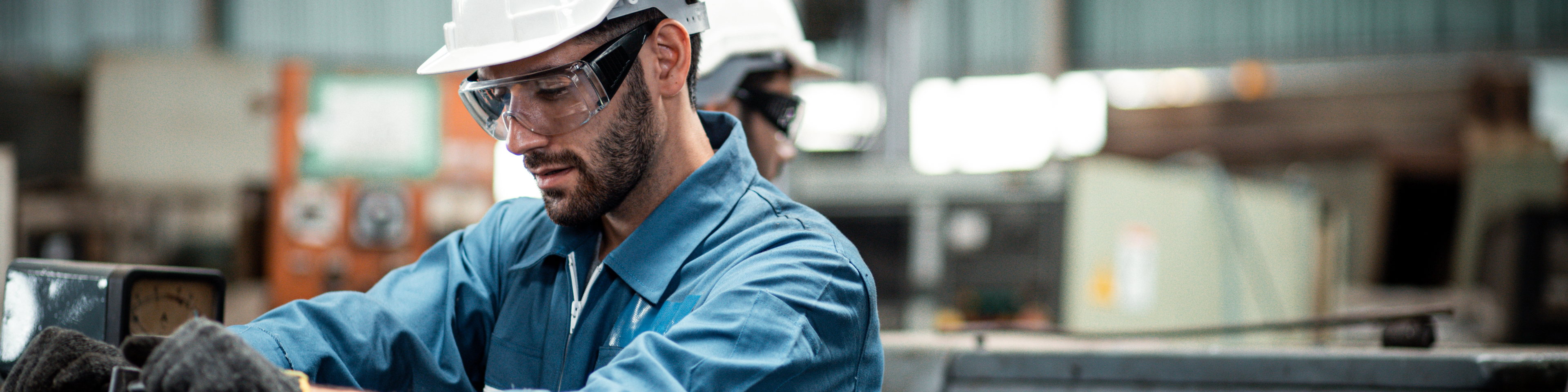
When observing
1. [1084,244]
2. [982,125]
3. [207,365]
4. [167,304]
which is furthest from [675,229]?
[982,125]

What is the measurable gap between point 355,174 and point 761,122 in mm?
4812

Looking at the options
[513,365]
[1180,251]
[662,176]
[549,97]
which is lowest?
[1180,251]

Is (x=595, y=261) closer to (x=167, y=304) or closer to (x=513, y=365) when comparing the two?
(x=513, y=365)

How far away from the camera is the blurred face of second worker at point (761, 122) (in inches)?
105

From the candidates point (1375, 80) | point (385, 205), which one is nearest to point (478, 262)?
point (385, 205)

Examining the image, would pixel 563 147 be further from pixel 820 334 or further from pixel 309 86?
pixel 309 86

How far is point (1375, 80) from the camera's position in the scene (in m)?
9.56

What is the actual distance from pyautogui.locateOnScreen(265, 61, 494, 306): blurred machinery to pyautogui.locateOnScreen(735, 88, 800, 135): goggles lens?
4469mm

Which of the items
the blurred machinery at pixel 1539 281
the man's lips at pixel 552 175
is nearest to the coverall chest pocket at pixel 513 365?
the man's lips at pixel 552 175

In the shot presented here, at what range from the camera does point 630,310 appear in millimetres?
1408

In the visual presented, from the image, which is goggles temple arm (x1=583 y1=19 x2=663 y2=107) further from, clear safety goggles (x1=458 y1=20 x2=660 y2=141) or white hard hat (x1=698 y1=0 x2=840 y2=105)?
white hard hat (x1=698 y1=0 x2=840 y2=105)

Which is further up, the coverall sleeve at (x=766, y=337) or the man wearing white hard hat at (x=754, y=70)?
the man wearing white hard hat at (x=754, y=70)

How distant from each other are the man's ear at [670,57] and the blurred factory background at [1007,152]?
2.34 m

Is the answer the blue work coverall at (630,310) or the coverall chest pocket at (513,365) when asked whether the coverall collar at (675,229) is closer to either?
the blue work coverall at (630,310)
